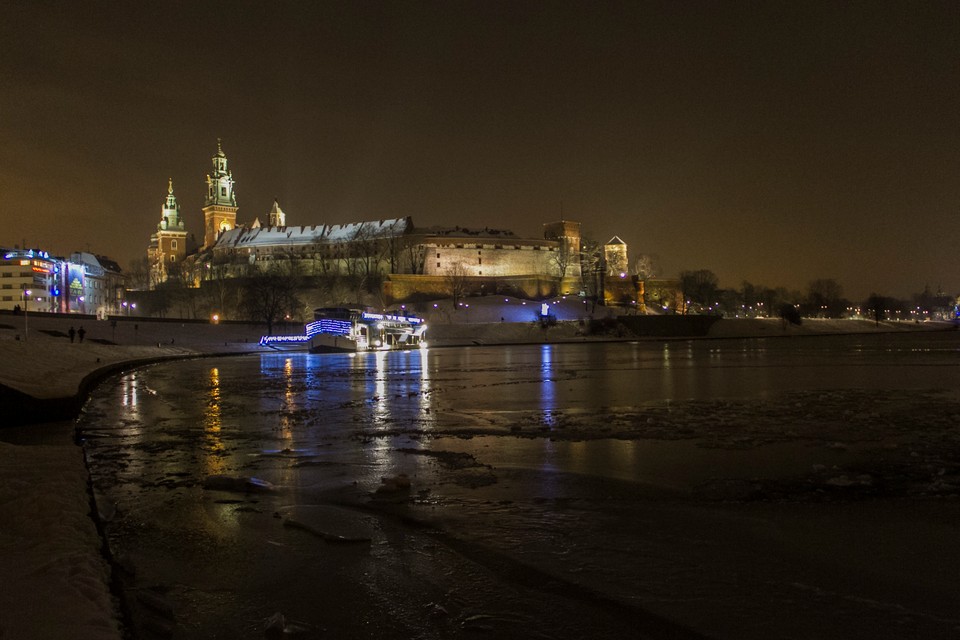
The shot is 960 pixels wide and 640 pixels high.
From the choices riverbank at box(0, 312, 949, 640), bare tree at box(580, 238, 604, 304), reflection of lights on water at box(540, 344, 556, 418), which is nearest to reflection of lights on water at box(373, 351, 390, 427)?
reflection of lights on water at box(540, 344, 556, 418)

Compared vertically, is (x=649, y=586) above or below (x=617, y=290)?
below

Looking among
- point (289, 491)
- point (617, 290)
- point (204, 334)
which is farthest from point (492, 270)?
point (289, 491)

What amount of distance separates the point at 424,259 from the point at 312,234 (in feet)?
96.4

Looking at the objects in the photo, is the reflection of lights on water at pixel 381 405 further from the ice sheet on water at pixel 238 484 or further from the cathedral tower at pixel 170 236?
the cathedral tower at pixel 170 236

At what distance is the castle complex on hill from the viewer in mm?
117188

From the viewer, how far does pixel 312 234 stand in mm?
141625

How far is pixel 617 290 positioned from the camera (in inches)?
4601

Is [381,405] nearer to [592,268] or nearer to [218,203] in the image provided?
[592,268]

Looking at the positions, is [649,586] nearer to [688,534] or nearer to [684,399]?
[688,534]

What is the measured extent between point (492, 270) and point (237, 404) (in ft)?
377

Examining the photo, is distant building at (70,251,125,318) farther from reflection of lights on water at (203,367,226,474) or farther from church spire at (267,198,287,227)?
reflection of lights on water at (203,367,226,474)

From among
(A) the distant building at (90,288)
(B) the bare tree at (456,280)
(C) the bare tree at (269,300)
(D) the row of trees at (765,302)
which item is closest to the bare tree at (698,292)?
(D) the row of trees at (765,302)

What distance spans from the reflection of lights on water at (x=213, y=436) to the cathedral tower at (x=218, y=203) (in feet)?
492

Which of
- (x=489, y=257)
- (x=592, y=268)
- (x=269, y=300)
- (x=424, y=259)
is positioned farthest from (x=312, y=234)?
(x=269, y=300)
